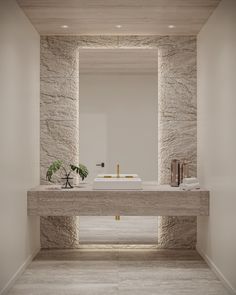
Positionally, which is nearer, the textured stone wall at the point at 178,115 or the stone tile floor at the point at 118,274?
the stone tile floor at the point at 118,274

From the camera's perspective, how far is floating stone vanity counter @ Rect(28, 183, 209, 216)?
442 centimetres

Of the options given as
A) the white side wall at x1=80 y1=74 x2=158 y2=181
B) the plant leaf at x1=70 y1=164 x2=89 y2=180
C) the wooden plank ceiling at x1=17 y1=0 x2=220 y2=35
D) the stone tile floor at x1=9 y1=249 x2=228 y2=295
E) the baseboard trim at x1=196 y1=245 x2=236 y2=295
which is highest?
the wooden plank ceiling at x1=17 y1=0 x2=220 y2=35

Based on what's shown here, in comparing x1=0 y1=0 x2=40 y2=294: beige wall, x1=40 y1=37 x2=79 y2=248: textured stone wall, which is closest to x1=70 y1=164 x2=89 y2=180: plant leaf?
x1=40 y1=37 x2=79 y2=248: textured stone wall

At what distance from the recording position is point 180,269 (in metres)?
4.34

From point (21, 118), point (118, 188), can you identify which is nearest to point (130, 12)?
point (21, 118)

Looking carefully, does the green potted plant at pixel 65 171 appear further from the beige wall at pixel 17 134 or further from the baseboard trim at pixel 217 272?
the baseboard trim at pixel 217 272

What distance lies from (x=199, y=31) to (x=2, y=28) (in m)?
2.28

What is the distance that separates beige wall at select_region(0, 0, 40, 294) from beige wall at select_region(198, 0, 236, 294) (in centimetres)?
176

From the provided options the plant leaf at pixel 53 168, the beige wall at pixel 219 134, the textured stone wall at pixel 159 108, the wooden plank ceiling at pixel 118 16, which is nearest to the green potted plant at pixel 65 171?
the plant leaf at pixel 53 168

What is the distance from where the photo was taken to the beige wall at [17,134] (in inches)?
141

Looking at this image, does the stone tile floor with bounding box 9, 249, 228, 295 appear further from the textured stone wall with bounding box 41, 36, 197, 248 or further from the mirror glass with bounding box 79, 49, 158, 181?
the mirror glass with bounding box 79, 49, 158, 181

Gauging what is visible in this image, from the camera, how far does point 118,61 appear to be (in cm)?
495

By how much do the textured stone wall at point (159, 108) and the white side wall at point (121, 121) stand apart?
0.11 meters

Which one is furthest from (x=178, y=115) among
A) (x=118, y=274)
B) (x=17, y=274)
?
(x=17, y=274)
